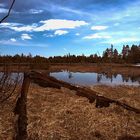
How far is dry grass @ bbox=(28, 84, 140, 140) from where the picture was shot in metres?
10.2

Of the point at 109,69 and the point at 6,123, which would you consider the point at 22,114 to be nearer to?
the point at 6,123

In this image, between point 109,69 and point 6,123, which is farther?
point 109,69

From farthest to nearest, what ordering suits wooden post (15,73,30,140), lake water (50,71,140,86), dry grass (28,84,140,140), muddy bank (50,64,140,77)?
muddy bank (50,64,140,77) < lake water (50,71,140,86) < dry grass (28,84,140,140) < wooden post (15,73,30,140)

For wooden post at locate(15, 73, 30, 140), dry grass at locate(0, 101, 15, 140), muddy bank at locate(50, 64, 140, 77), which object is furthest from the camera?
muddy bank at locate(50, 64, 140, 77)

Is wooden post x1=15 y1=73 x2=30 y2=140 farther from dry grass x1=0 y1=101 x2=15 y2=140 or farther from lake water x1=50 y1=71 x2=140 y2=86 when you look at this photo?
lake water x1=50 y1=71 x2=140 y2=86

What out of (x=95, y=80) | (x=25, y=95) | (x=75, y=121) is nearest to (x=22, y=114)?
(x=25, y=95)

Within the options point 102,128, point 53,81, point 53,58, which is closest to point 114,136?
point 102,128

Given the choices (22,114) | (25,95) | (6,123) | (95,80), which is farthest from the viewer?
(95,80)

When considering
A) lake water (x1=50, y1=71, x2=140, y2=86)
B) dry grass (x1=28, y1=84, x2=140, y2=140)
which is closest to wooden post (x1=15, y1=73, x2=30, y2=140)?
dry grass (x1=28, y1=84, x2=140, y2=140)

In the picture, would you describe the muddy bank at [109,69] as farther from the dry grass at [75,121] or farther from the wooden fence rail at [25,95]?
the wooden fence rail at [25,95]

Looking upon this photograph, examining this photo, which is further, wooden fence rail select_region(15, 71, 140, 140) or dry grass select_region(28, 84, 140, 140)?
dry grass select_region(28, 84, 140, 140)

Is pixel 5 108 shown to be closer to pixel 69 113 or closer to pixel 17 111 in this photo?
pixel 69 113

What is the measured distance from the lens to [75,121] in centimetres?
1153

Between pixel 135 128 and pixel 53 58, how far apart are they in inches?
3469
